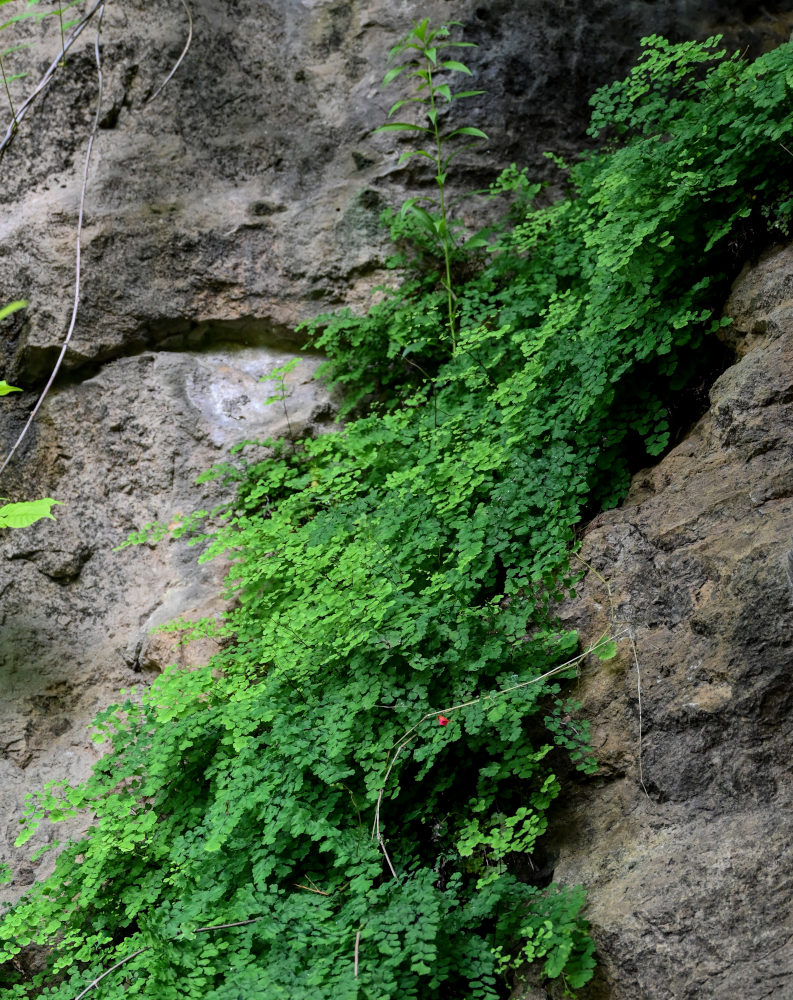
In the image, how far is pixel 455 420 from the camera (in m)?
3.68

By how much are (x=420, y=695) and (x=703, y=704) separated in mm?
924

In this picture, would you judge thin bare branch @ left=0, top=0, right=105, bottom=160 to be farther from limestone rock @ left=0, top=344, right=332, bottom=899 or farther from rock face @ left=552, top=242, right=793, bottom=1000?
rock face @ left=552, top=242, right=793, bottom=1000

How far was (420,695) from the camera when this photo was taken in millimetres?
2799

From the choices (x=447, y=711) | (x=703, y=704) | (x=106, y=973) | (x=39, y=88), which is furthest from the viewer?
(x=39, y=88)

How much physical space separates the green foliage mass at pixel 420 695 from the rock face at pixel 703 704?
13 centimetres

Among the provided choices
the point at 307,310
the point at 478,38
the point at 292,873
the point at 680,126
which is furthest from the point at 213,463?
the point at 478,38

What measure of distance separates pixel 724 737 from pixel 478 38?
4.96 meters

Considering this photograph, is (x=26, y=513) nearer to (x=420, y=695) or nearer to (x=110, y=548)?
(x=420, y=695)

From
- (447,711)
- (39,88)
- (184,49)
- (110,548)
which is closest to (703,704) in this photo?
(447,711)

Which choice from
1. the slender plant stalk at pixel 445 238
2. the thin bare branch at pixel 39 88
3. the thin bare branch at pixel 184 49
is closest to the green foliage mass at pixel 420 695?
the slender plant stalk at pixel 445 238

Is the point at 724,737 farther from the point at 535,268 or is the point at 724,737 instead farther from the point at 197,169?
the point at 197,169

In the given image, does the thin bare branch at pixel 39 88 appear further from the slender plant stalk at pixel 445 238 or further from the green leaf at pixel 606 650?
the green leaf at pixel 606 650

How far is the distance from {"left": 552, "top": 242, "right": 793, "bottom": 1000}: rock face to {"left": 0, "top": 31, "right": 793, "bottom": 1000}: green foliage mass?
0.13 meters

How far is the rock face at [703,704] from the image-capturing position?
2.21m
